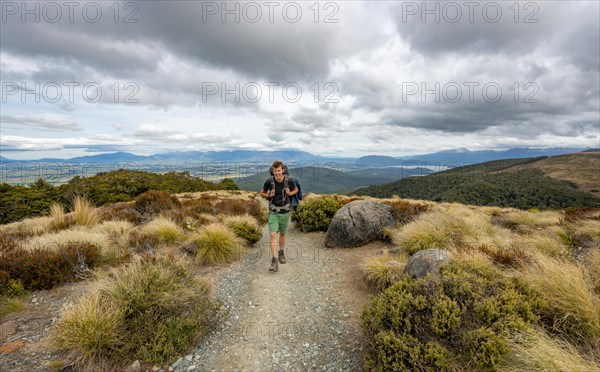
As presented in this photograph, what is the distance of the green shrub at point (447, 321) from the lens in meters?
3.04

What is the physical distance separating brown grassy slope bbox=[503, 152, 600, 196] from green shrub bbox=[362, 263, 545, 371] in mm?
136472

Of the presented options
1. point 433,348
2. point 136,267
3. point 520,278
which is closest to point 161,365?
point 136,267

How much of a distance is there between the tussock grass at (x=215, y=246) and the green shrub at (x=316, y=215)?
381 cm

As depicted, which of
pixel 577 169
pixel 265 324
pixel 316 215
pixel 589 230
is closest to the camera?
pixel 265 324

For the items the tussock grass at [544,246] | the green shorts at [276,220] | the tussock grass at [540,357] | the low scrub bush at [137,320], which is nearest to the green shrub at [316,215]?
the green shorts at [276,220]

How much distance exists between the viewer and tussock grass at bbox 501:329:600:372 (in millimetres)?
2738

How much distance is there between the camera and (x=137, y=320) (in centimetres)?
390

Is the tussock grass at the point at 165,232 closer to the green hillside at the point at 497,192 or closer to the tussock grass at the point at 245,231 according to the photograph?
the tussock grass at the point at 245,231

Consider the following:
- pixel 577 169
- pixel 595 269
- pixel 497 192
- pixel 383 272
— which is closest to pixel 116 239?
pixel 383 272

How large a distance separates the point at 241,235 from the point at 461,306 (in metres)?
7.07

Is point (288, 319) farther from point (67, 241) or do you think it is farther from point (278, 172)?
point (67, 241)

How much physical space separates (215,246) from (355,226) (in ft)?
15.1

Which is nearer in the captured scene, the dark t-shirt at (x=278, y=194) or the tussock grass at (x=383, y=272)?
the tussock grass at (x=383, y=272)

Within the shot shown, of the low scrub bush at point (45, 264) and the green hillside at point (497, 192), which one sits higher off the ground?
the low scrub bush at point (45, 264)
